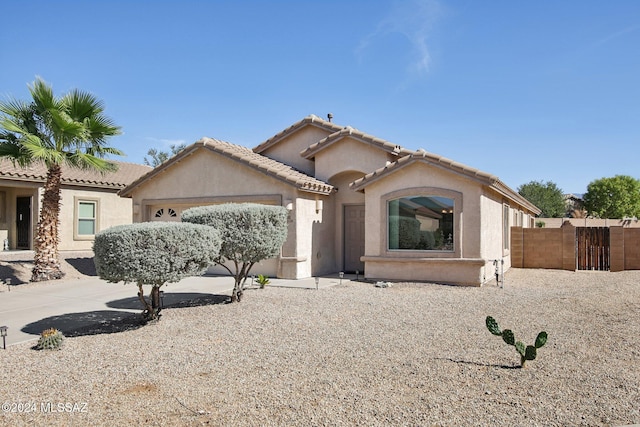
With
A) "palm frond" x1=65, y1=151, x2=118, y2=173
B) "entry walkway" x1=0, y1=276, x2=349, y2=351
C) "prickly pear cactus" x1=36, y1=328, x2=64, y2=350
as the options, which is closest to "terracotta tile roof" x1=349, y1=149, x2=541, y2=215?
"entry walkway" x1=0, y1=276, x2=349, y2=351

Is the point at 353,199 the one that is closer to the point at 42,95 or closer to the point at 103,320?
the point at 103,320

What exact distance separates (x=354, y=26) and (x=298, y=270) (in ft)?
25.0

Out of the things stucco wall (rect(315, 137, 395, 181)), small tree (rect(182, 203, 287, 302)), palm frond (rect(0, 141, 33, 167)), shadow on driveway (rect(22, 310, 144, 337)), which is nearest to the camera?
shadow on driveway (rect(22, 310, 144, 337))

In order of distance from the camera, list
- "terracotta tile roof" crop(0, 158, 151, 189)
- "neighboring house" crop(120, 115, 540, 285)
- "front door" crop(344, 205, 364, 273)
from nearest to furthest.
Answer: "neighboring house" crop(120, 115, 540, 285)
"front door" crop(344, 205, 364, 273)
"terracotta tile roof" crop(0, 158, 151, 189)

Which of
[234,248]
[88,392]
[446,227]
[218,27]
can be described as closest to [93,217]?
[218,27]

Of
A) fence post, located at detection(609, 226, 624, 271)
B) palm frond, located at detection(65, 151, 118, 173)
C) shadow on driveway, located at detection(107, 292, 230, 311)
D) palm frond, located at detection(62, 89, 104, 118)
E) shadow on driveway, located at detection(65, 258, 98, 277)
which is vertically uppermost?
palm frond, located at detection(62, 89, 104, 118)

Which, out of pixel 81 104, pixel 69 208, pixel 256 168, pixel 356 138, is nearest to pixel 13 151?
pixel 81 104

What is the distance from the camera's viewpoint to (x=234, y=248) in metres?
9.59

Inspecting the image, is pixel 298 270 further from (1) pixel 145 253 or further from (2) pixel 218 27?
(2) pixel 218 27

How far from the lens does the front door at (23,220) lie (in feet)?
71.0

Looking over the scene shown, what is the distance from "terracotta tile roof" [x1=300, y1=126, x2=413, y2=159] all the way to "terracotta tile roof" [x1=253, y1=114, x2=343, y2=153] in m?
0.87

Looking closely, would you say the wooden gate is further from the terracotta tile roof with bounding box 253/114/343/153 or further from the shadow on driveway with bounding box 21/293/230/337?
the shadow on driveway with bounding box 21/293/230/337

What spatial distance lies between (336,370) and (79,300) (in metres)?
7.90

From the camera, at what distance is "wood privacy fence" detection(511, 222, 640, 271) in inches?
653
